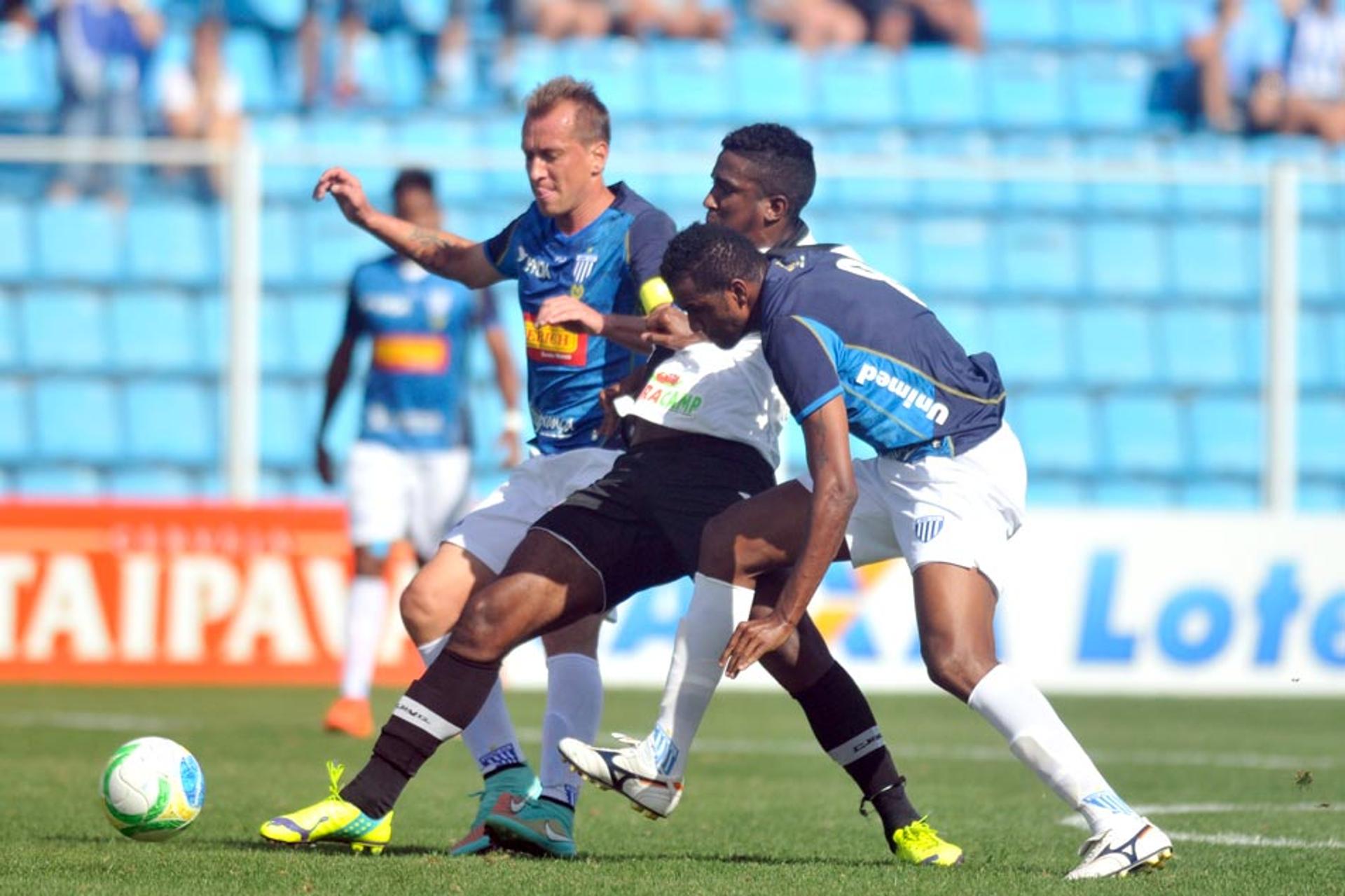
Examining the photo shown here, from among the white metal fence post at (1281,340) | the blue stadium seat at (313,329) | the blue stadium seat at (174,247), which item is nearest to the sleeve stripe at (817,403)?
the white metal fence post at (1281,340)

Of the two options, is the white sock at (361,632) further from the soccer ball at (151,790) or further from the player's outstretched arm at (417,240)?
the soccer ball at (151,790)

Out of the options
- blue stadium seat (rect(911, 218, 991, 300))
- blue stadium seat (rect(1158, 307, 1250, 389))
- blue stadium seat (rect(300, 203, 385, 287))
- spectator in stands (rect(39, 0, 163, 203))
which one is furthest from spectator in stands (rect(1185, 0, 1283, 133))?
spectator in stands (rect(39, 0, 163, 203))

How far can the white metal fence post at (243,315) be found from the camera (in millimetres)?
13008

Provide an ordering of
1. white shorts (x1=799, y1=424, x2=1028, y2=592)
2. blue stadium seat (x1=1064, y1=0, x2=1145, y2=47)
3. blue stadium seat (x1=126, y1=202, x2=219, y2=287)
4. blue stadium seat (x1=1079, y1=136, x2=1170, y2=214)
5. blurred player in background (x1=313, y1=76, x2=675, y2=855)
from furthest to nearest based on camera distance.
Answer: blue stadium seat (x1=1064, y1=0, x2=1145, y2=47), blue stadium seat (x1=1079, y1=136, x2=1170, y2=214), blue stadium seat (x1=126, y1=202, x2=219, y2=287), blurred player in background (x1=313, y1=76, x2=675, y2=855), white shorts (x1=799, y1=424, x2=1028, y2=592)

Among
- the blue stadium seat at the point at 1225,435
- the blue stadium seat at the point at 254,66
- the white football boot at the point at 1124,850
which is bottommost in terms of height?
the blue stadium seat at the point at 1225,435

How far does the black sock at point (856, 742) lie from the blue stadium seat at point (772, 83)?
35.0 ft

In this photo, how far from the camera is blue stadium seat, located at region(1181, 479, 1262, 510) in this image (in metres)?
14.6

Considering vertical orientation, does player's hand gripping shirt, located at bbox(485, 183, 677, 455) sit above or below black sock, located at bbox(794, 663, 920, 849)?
above

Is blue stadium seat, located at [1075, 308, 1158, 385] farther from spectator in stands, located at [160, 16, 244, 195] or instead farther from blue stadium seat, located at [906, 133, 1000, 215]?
spectator in stands, located at [160, 16, 244, 195]

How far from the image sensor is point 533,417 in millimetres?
6504

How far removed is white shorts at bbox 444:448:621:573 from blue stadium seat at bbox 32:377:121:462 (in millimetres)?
7820

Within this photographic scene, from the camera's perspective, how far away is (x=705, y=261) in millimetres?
5680

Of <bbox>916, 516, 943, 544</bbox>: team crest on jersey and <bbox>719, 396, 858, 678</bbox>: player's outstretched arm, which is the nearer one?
<bbox>719, 396, 858, 678</bbox>: player's outstretched arm

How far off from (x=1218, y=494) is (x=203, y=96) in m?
7.22
